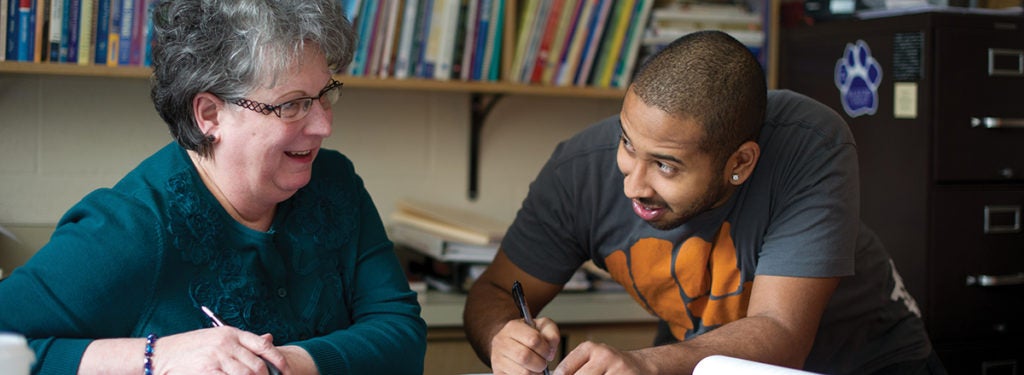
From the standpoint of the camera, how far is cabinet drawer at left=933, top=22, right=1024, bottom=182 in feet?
7.75

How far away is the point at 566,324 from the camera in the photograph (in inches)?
93.9

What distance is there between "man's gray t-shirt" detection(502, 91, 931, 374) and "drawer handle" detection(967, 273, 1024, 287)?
2.52 feet

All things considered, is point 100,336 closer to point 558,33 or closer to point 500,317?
point 500,317

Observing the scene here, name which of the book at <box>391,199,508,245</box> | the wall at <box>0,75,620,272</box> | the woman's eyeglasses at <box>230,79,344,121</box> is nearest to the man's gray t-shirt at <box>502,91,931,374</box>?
the woman's eyeglasses at <box>230,79,344,121</box>

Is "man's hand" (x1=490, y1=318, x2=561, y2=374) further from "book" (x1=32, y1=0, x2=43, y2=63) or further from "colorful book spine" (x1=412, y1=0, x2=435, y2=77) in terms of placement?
"book" (x1=32, y1=0, x2=43, y2=63)

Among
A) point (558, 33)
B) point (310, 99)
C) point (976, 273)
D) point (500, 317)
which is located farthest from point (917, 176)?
point (310, 99)

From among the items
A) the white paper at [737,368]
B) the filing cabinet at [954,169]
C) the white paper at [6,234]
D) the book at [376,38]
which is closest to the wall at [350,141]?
the white paper at [6,234]

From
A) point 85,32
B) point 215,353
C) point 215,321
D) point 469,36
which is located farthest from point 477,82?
point 215,353

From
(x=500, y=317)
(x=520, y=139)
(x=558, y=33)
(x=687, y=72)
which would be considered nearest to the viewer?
(x=687, y=72)

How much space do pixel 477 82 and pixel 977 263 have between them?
125cm

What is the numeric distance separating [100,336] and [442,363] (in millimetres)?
1140

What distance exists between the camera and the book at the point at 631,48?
8.34 feet

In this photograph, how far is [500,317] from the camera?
5.22 feet

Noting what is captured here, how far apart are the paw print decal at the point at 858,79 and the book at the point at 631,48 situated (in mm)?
499
